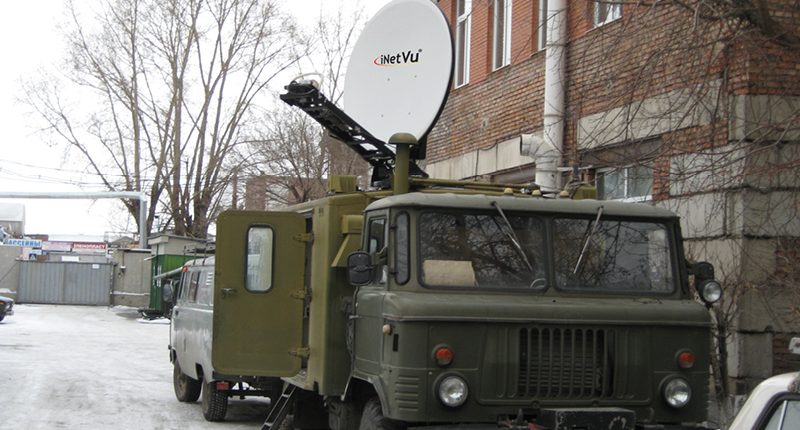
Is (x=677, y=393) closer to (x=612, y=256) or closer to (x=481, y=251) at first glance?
(x=612, y=256)

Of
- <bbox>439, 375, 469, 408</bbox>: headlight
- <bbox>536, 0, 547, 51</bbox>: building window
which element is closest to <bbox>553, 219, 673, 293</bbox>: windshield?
<bbox>439, 375, 469, 408</bbox>: headlight

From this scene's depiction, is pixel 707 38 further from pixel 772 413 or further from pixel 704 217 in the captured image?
pixel 772 413

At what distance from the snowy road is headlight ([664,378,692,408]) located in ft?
20.8

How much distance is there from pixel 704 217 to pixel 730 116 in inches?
52.5

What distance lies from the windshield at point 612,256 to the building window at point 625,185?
4281mm

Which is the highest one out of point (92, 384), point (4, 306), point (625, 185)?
point (625, 185)

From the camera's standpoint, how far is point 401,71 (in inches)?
375

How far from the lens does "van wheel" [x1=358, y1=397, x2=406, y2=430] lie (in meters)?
6.86

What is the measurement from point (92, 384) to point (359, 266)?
10.4m

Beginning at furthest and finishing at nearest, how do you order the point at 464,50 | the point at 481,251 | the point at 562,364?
the point at 464,50 → the point at 481,251 → the point at 562,364

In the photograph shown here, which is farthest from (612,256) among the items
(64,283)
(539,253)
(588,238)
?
(64,283)

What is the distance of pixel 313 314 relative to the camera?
8.25 meters

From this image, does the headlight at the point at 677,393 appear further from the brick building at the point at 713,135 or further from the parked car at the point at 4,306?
the parked car at the point at 4,306

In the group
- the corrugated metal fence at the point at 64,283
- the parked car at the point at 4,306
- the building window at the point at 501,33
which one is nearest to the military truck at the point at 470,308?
the building window at the point at 501,33
